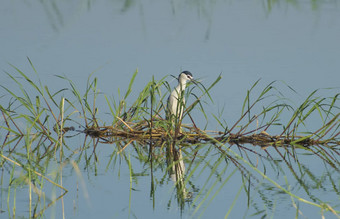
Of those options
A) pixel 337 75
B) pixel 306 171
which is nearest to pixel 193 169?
pixel 306 171

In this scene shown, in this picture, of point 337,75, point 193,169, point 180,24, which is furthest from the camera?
point 180,24

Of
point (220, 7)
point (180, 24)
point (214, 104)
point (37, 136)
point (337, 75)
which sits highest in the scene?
point (220, 7)

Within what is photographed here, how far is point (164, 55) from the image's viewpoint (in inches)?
354

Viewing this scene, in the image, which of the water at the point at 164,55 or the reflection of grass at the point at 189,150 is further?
the reflection of grass at the point at 189,150

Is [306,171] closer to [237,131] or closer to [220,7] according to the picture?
[237,131]

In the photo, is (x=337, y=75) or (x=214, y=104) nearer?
(x=214, y=104)

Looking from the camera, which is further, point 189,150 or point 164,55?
point 164,55

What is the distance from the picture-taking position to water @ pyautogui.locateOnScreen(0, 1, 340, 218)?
15.7 ft

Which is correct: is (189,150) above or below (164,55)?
below

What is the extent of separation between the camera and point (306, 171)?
18.2ft

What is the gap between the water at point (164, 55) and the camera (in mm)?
4789

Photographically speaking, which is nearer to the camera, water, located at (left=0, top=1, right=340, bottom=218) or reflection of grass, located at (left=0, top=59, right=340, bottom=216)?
water, located at (left=0, top=1, right=340, bottom=218)

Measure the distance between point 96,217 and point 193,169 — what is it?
1183mm

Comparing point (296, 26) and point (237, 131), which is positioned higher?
point (296, 26)
